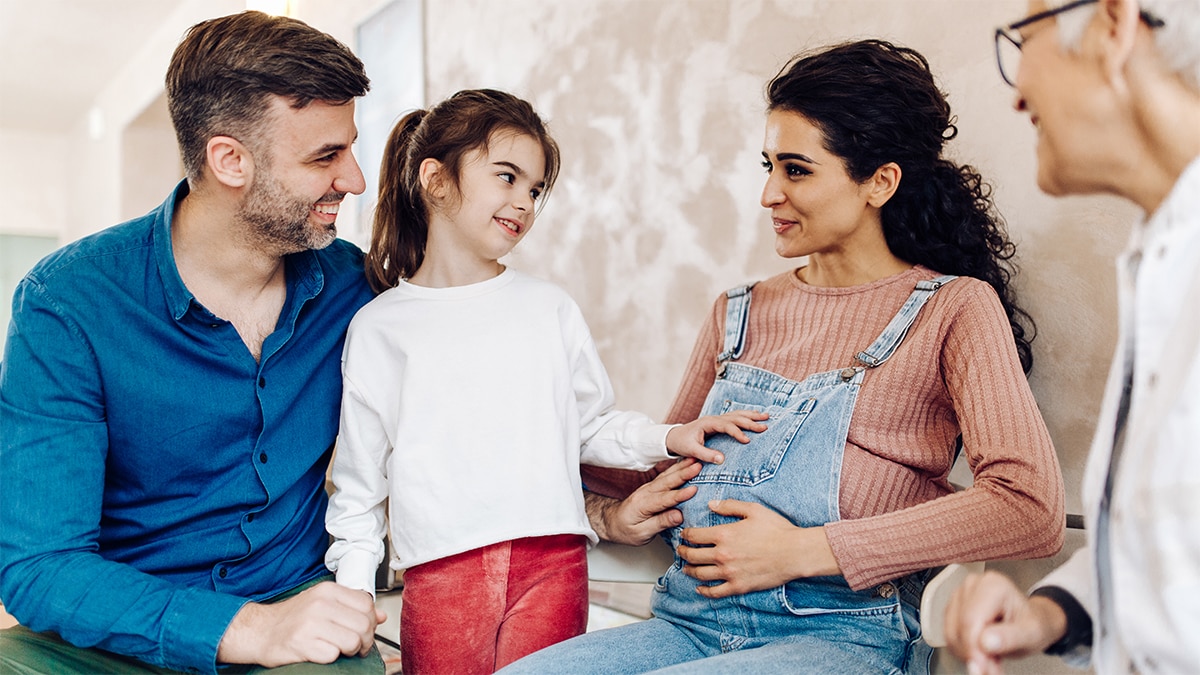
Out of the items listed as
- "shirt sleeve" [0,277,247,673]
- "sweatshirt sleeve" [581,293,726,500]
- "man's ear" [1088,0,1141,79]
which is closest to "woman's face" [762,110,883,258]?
"sweatshirt sleeve" [581,293,726,500]

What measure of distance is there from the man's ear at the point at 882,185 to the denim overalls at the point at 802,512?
18 centimetres

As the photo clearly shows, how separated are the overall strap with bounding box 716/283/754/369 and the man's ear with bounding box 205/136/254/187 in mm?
833

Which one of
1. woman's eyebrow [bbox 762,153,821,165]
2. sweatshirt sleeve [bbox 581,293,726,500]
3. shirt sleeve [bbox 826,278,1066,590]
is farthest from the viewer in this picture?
sweatshirt sleeve [bbox 581,293,726,500]

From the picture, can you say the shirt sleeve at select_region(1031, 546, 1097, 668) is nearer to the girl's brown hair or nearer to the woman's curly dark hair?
the woman's curly dark hair

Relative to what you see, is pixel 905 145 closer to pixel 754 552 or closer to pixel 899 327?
pixel 899 327

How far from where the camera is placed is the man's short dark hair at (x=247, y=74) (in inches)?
60.1

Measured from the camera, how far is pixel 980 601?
0.83 metres

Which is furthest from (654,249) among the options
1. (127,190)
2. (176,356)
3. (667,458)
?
(127,190)

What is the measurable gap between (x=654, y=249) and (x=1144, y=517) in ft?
6.39

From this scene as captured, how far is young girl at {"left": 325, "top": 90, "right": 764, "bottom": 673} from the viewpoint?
1457 millimetres

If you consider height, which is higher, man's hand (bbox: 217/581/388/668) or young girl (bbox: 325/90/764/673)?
young girl (bbox: 325/90/764/673)

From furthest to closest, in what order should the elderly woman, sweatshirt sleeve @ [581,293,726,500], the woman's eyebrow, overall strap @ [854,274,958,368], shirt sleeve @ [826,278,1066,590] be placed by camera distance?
1. sweatshirt sleeve @ [581,293,726,500]
2. the woman's eyebrow
3. overall strap @ [854,274,958,368]
4. shirt sleeve @ [826,278,1066,590]
5. the elderly woman

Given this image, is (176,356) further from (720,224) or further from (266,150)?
(720,224)

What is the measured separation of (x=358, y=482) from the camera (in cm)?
153
